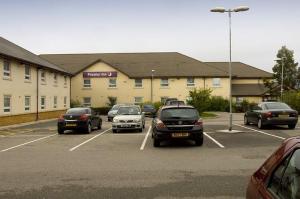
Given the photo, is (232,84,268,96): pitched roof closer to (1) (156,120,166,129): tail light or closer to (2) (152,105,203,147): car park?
(2) (152,105,203,147): car park

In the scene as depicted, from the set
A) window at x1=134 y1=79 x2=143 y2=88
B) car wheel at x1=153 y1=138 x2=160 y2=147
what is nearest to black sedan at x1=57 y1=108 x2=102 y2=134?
car wheel at x1=153 y1=138 x2=160 y2=147

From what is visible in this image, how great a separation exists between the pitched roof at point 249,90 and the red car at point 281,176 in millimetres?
60062

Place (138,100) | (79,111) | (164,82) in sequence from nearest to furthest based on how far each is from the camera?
(79,111) < (164,82) < (138,100)

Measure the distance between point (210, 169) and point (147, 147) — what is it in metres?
5.37

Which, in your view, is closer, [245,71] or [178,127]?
[178,127]

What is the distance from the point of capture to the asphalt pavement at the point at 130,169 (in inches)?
299

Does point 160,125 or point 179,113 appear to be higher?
point 179,113

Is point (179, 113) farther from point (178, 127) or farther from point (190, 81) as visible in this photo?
point (190, 81)

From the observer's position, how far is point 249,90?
209 ft

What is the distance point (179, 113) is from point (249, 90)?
50.7m

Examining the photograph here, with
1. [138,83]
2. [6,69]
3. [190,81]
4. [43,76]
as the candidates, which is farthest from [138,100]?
[6,69]

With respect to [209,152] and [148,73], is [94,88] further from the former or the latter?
[209,152]

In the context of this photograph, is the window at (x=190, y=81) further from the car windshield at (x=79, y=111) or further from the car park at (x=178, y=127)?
the car park at (x=178, y=127)

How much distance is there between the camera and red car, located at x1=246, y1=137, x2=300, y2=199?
2994mm
